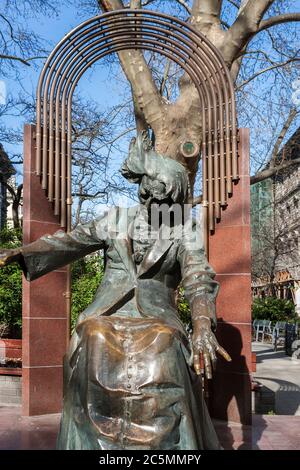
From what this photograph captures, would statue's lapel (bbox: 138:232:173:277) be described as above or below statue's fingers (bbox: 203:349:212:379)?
above

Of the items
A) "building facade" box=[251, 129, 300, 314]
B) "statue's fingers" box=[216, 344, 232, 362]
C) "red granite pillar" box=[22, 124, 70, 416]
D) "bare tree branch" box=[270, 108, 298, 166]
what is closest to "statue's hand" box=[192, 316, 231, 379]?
"statue's fingers" box=[216, 344, 232, 362]

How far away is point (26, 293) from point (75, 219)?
31.6 feet

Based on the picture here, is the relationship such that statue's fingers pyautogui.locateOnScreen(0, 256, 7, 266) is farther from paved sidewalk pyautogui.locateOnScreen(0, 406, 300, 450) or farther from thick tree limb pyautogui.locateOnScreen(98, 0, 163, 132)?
thick tree limb pyautogui.locateOnScreen(98, 0, 163, 132)

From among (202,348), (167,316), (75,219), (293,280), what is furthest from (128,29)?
(293,280)

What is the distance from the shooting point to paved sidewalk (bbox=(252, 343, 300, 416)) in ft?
27.6

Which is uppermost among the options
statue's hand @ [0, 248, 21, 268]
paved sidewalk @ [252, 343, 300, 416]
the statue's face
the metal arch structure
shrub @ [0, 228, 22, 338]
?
the metal arch structure

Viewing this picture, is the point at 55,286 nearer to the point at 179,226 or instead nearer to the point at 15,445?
the point at 15,445

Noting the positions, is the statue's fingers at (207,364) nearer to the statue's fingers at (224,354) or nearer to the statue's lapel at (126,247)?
the statue's fingers at (224,354)

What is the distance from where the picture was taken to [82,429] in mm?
2727

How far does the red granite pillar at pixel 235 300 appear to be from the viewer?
5.30 meters

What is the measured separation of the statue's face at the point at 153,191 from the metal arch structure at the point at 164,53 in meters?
2.31

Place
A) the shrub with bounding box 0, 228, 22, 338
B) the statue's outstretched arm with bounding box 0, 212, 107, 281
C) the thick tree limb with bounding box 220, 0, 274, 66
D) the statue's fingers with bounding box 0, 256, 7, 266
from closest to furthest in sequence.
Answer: the statue's fingers with bounding box 0, 256, 7, 266
the statue's outstretched arm with bounding box 0, 212, 107, 281
the thick tree limb with bounding box 220, 0, 274, 66
the shrub with bounding box 0, 228, 22, 338

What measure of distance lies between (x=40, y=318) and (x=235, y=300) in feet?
6.76

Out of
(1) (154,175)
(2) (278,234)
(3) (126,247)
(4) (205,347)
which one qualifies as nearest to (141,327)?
(4) (205,347)
